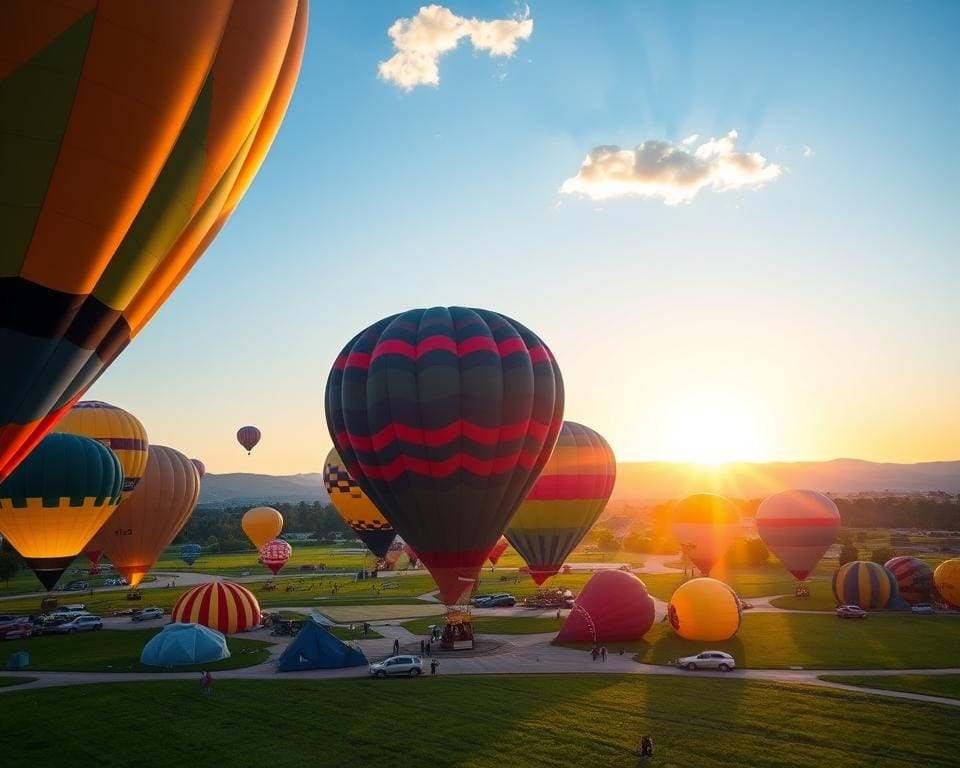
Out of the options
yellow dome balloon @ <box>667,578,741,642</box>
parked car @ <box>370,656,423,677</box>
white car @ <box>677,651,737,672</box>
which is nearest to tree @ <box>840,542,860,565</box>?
yellow dome balloon @ <box>667,578,741,642</box>

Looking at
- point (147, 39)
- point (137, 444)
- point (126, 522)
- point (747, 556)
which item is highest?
point (147, 39)

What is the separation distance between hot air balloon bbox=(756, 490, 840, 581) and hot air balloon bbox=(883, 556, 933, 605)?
4576mm

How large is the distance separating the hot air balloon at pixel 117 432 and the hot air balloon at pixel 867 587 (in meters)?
36.4

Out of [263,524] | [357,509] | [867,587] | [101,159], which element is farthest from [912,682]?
[263,524]

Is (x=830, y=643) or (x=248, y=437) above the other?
(x=248, y=437)

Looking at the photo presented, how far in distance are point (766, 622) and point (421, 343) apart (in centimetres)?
1974

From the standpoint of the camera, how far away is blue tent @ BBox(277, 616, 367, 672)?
24.4 metres

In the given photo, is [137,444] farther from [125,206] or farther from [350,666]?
[125,206]

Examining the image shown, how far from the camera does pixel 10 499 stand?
2898cm

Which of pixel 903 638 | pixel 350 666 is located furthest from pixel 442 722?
pixel 903 638

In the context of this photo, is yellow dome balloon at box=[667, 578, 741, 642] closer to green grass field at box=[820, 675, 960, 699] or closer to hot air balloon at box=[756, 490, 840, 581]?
green grass field at box=[820, 675, 960, 699]

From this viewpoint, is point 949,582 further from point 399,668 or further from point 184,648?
point 184,648

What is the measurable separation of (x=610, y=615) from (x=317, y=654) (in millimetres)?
10348

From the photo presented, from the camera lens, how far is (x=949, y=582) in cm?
3506
